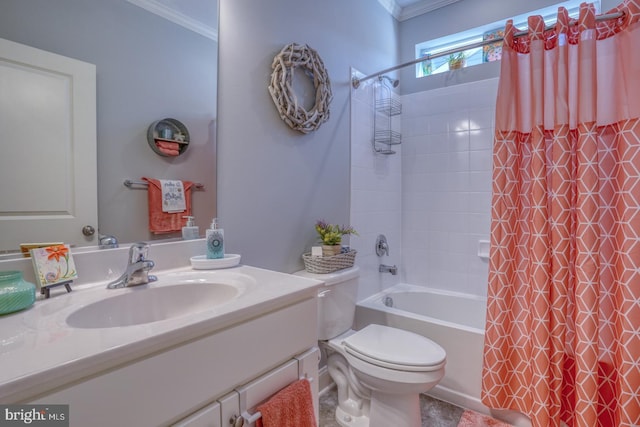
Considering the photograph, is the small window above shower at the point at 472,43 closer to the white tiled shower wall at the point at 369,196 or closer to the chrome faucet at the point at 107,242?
the white tiled shower wall at the point at 369,196

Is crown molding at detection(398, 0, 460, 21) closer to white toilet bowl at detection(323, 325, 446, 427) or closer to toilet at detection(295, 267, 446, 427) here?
toilet at detection(295, 267, 446, 427)

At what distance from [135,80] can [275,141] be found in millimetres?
643

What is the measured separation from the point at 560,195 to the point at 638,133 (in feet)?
1.09

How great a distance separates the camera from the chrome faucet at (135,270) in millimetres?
918

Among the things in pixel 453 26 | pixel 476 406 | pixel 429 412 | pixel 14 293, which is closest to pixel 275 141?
pixel 14 293

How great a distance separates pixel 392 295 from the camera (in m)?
2.34

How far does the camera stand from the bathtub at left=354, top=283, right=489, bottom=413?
1668mm

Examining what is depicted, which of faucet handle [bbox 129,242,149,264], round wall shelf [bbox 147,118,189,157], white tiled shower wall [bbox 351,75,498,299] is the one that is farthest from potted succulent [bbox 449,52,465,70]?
faucet handle [bbox 129,242,149,264]

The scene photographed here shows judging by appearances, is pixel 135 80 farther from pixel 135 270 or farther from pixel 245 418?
pixel 245 418

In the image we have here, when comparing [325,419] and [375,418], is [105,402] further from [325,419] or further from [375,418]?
[325,419]

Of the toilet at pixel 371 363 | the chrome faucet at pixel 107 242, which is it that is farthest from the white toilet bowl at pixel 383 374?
the chrome faucet at pixel 107 242

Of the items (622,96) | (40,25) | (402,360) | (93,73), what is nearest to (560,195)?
(622,96)

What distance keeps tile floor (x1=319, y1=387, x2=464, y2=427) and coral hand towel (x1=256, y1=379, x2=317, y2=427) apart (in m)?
0.89

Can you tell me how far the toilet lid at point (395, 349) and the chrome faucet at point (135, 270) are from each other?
3.07 feet
